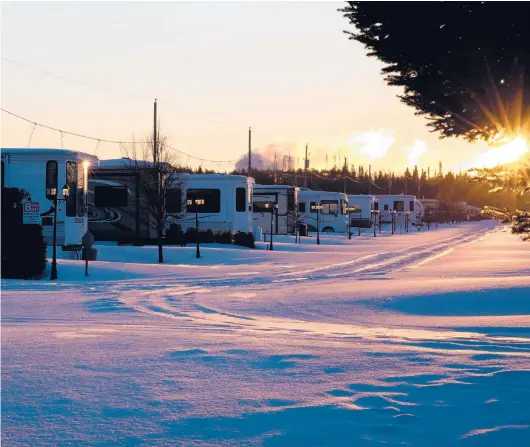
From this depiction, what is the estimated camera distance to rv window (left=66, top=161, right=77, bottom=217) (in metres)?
24.8

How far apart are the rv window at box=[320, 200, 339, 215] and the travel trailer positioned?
19420 mm

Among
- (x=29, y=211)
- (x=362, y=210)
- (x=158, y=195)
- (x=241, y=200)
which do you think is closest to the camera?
(x=29, y=211)

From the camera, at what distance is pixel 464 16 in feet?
38.4

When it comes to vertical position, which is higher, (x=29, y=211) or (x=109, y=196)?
(x=109, y=196)

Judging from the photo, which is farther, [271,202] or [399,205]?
[399,205]

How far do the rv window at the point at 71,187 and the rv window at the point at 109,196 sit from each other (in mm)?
6370

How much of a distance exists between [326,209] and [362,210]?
11992 millimetres

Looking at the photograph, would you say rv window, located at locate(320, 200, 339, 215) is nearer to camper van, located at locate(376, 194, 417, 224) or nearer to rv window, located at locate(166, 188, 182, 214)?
camper van, located at locate(376, 194, 417, 224)

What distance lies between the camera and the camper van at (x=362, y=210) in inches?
2618

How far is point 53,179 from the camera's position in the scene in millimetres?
24703

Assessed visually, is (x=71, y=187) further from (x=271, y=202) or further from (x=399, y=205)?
(x=399, y=205)

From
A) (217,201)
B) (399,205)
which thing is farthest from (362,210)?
(217,201)

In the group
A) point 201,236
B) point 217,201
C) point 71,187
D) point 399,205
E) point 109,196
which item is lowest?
point 201,236

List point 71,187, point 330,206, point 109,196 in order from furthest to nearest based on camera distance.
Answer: point 330,206
point 109,196
point 71,187
